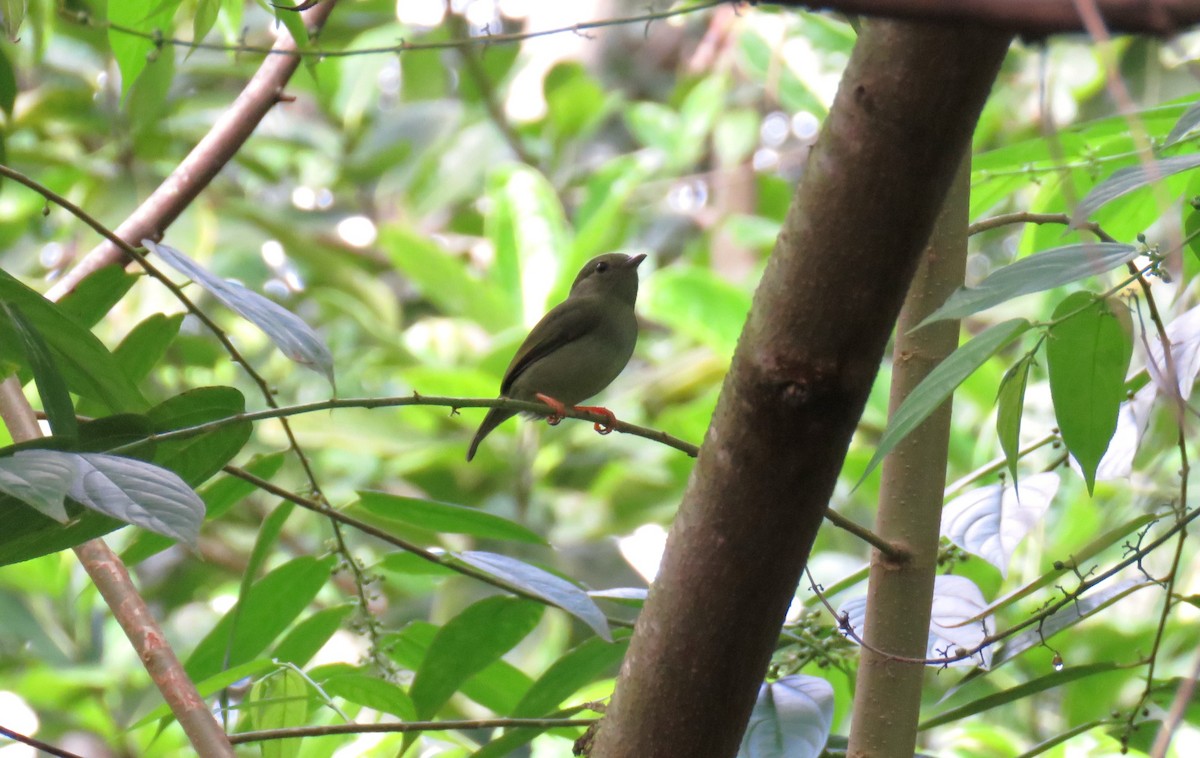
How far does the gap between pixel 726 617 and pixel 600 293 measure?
312 cm

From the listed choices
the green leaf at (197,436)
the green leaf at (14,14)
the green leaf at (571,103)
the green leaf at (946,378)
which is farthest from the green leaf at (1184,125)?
the green leaf at (571,103)

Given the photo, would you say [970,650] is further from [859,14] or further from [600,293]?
[600,293]

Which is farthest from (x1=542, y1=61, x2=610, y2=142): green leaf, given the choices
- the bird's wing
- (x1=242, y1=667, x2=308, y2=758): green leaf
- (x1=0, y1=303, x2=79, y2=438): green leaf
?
(x1=0, y1=303, x2=79, y2=438): green leaf

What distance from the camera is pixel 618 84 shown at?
10.2m

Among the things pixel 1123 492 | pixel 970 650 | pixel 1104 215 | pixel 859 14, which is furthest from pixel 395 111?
pixel 859 14

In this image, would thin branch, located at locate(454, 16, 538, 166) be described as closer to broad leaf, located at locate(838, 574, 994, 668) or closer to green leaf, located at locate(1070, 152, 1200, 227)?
broad leaf, located at locate(838, 574, 994, 668)

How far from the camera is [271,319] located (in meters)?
1.81

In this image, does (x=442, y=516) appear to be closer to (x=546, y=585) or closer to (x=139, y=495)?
(x=546, y=585)

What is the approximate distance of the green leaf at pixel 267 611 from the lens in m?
2.11

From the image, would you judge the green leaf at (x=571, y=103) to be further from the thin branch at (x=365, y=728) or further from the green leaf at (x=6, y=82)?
the thin branch at (x=365, y=728)

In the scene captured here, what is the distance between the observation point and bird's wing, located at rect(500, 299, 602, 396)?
13.5 ft

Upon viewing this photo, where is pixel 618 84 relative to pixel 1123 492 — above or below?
above

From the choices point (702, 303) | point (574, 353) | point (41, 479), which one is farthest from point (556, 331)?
point (41, 479)

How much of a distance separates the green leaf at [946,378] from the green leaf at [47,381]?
950 millimetres
